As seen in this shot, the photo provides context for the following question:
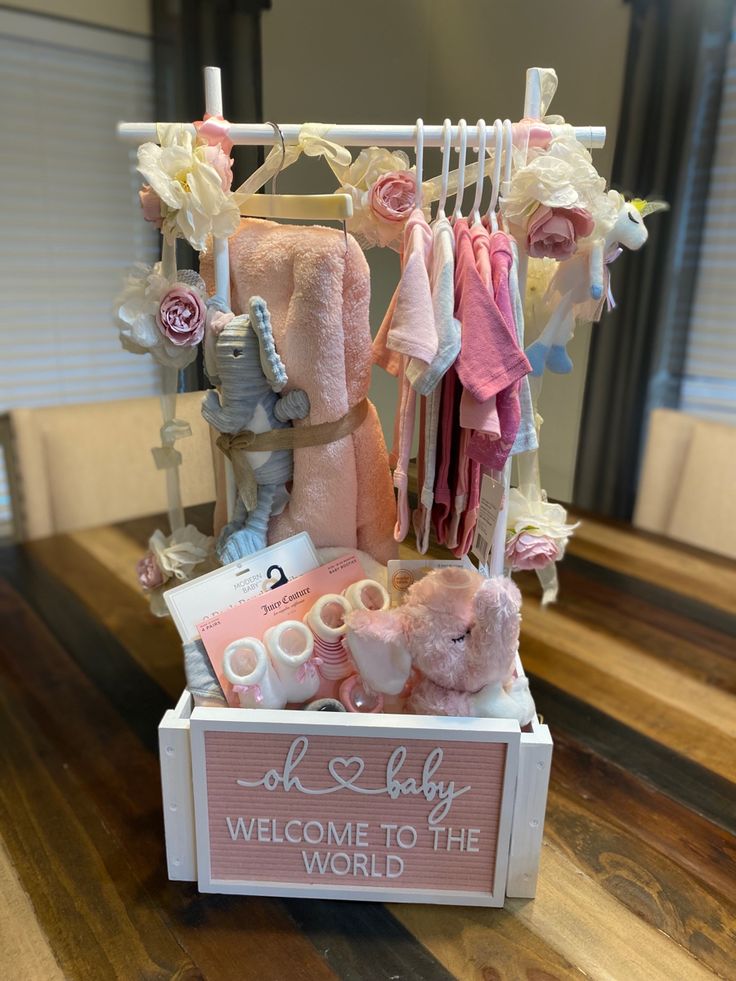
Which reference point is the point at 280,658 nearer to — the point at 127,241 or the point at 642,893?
the point at 642,893

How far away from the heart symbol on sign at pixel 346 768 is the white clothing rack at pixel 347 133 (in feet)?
1.07

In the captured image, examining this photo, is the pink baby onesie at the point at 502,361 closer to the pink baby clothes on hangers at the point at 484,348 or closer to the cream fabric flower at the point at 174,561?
the pink baby clothes on hangers at the point at 484,348

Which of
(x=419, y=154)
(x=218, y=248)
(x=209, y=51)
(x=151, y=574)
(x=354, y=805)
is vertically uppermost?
(x=209, y=51)

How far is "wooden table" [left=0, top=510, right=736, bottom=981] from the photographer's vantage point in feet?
2.15

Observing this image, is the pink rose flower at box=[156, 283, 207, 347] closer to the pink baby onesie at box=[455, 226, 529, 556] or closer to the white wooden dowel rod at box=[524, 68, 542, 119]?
the pink baby onesie at box=[455, 226, 529, 556]

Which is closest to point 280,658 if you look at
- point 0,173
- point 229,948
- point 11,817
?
point 229,948

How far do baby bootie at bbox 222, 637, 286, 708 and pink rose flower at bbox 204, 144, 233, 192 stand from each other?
500mm

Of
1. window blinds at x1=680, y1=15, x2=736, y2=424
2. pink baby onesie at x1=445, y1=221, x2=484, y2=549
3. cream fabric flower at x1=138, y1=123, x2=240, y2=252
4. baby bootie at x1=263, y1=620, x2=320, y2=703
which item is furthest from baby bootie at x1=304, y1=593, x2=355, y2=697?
window blinds at x1=680, y1=15, x2=736, y2=424

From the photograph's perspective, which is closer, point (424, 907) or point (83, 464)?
point (424, 907)

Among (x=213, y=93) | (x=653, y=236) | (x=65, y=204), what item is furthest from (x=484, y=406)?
(x=65, y=204)

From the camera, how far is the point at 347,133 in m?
0.76

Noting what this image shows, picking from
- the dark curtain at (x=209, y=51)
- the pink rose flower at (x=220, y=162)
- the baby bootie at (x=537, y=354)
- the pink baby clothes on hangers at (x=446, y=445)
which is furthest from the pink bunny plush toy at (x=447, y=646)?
the dark curtain at (x=209, y=51)

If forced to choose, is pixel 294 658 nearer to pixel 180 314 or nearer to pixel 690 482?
pixel 180 314

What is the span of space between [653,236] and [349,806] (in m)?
1.81
